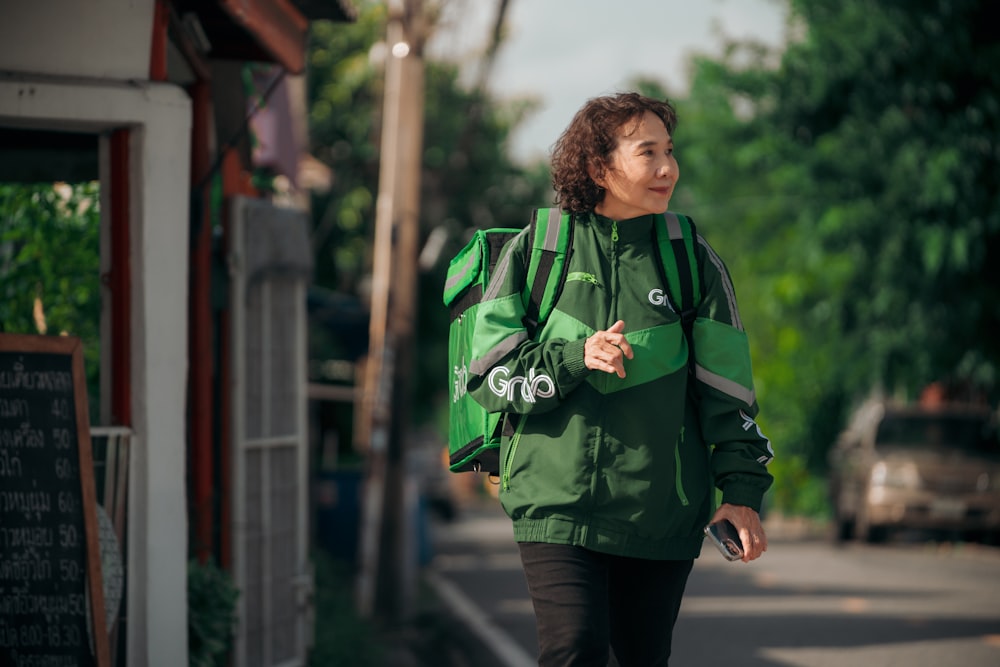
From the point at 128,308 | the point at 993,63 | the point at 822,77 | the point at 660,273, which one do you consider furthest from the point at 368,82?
the point at 660,273

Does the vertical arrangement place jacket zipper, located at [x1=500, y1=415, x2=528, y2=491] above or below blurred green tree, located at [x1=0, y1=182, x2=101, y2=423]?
below

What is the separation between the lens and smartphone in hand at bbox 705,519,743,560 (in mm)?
3801

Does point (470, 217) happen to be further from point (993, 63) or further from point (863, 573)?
point (863, 573)

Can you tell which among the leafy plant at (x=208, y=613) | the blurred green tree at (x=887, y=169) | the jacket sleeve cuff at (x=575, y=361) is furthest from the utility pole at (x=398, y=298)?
the jacket sleeve cuff at (x=575, y=361)

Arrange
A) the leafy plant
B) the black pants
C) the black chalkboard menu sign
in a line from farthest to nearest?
the leafy plant, the black chalkboard menu sign, the black pants

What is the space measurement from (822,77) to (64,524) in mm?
14808

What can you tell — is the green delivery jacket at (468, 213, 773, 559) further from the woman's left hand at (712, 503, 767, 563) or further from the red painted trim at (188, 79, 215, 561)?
the red painted trim at (188, 79, 215, 561)

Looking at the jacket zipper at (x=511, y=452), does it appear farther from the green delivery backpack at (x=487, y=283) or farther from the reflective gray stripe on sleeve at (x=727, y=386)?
the reflective gray stripe on sleeve at (x=727, y=386)

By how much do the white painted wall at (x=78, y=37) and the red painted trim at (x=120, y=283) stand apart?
0.85 ft

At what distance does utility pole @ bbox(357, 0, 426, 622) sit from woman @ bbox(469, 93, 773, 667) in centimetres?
870

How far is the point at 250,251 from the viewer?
7.21 m

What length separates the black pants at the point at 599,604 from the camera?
374 centimetres

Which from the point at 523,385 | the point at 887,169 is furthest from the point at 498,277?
the point at 887,169

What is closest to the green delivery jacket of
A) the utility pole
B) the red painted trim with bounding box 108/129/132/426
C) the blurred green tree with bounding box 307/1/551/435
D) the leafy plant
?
the red painted trim with bounding box 108/129/132/426
